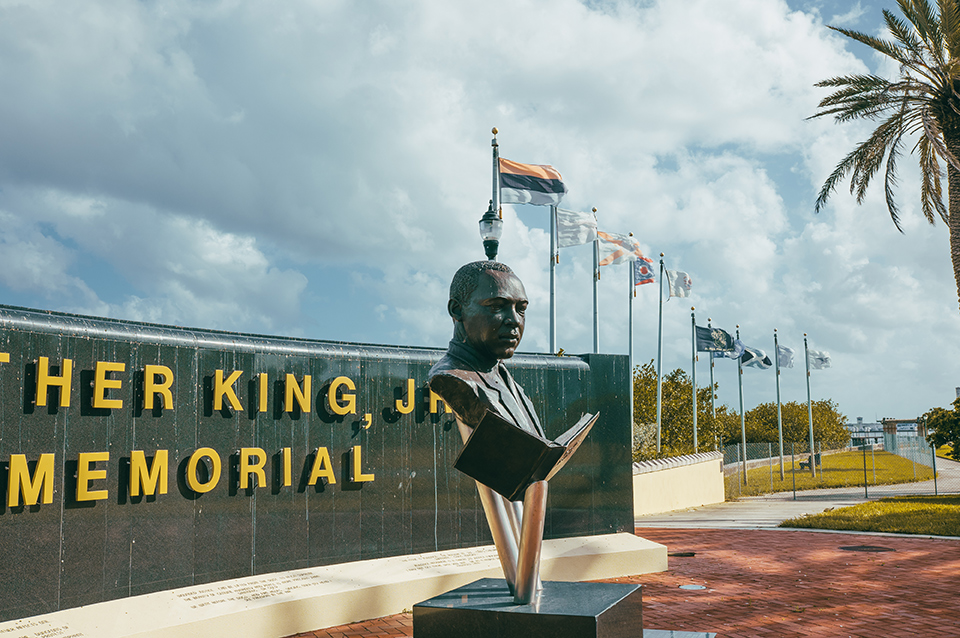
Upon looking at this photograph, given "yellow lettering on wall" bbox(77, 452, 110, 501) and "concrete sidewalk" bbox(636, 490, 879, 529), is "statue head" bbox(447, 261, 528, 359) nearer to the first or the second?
"yellow lettering on wall" bbox(77, 452, 110, 501)

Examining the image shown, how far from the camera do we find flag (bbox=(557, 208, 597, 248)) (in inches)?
840

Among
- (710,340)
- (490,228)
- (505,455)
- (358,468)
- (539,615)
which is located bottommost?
(539,615)

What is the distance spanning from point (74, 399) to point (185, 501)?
151cm

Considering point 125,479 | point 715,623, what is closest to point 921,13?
point 715,623

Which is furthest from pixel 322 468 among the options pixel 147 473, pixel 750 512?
pixel 750 512

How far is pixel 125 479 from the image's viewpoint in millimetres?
7277

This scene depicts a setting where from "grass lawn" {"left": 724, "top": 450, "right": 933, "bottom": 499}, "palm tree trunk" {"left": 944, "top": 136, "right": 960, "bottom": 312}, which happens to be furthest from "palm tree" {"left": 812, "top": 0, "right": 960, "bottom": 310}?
"grass lawn" {"left": 724, "top": 450, "right": 933, "bottom": 499}

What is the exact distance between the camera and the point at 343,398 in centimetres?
909

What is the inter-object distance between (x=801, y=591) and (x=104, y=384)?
808 cm

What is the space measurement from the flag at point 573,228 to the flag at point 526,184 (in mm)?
3932

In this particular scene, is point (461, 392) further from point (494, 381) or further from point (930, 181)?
point (930, 181)

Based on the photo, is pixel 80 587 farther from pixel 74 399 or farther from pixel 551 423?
pixel 551 423

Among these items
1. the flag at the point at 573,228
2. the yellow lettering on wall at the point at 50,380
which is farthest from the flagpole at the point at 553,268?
the yellow lettering on wall at the point at 50,380

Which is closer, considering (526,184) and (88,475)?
(88,475)
